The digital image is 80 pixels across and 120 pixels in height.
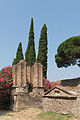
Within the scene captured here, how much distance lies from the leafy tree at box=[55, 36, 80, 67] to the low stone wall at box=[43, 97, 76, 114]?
34.5 ft

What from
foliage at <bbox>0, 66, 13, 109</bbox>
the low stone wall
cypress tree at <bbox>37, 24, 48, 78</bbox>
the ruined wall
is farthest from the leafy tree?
the low stone wall

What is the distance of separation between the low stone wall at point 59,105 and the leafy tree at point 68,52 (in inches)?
414

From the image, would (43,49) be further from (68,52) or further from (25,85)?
(25,85)

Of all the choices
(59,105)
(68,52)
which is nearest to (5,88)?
(59,105)

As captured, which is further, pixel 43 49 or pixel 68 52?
pixel 43 49

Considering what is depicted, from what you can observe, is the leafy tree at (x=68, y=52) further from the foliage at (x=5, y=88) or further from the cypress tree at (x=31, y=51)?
the foliage at (x=5, y=88)

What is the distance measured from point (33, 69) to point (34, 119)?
6840 millimetres

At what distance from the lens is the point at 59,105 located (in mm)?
11555

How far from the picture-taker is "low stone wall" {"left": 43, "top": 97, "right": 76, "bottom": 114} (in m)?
10.8

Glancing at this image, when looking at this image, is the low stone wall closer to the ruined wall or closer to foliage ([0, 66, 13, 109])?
the ruined wall

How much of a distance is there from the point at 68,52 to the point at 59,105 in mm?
11736

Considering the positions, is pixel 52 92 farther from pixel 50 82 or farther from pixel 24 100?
pixel 50 82

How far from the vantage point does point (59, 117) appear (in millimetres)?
10562

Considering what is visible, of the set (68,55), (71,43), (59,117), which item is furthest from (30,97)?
(71,43)
